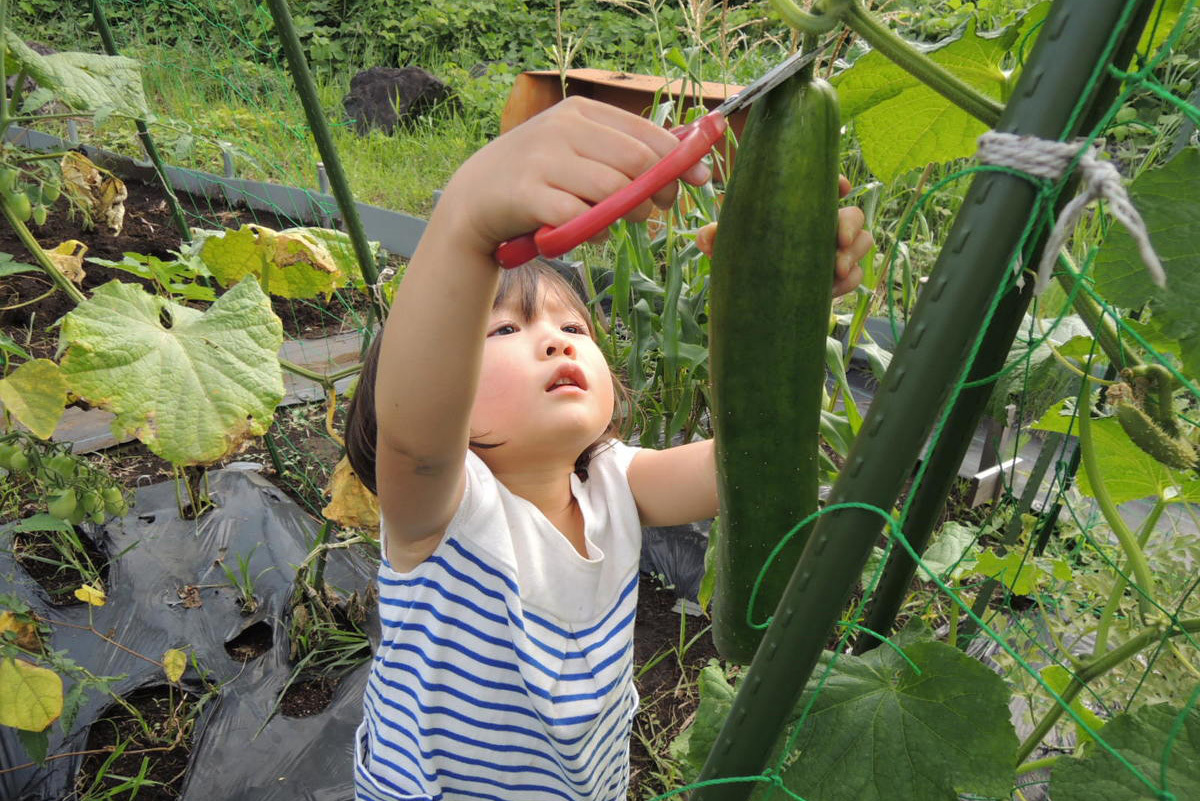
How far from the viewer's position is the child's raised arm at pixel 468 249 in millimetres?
542

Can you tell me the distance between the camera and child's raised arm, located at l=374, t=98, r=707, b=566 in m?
0.54

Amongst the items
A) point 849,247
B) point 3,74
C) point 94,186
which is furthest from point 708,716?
point 94,186

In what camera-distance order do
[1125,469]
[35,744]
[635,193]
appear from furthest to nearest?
[35,744]
[1125,469]
[635,193]

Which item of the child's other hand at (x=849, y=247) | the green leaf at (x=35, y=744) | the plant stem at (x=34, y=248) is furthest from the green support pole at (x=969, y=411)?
the green leaf at (x=35, y=744)

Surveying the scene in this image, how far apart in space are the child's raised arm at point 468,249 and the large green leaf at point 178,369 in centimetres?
53

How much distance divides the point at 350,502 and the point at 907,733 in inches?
44.9

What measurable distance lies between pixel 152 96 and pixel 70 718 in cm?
520

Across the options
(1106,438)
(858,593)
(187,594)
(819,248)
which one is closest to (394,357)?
(819,248)

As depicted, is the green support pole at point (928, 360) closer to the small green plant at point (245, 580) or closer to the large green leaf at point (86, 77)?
the large green leaf at point (86, 77)

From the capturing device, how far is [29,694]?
1.41m

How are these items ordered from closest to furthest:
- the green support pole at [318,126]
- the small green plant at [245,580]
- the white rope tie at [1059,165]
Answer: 1. the white rope tie at [1059,165]
2. the green support pole at [318,126]
3. the small green plant at [245,580]

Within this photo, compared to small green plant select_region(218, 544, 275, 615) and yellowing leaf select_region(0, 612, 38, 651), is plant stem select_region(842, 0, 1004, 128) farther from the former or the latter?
small green plant select_region(218, 544, 275, 615)

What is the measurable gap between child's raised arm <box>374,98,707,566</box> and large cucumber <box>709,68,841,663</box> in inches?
2.2

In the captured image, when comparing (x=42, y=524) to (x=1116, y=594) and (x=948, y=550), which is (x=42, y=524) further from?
(x=1116, y=594)
